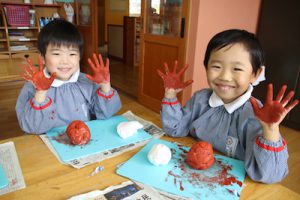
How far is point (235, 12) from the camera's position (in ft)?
8.57

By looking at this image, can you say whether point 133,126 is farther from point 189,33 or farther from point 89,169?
point 189,33

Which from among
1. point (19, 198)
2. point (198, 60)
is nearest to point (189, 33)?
point (198, 60)

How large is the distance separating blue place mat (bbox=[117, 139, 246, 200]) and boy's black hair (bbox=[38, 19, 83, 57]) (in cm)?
61

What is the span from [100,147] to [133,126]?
5.8 inches

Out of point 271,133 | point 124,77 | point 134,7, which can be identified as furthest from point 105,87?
point 134,7

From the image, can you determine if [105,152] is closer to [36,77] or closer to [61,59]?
[36,77]

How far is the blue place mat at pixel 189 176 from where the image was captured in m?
0.66

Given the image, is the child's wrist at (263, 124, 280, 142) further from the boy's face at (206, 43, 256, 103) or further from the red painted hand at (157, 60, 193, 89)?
the red painted hand at (157, 60, 193, 89)

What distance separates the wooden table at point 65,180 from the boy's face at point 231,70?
29 cm

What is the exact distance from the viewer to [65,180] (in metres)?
0.70

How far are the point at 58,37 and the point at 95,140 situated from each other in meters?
0.51

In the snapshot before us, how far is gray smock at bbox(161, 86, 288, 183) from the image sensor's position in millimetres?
699

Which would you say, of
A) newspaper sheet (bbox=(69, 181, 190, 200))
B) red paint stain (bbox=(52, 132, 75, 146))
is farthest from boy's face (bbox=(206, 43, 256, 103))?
red paint stain (bbox=(52, 132, 75, 146))

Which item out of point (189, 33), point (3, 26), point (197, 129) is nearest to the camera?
point (197, 129)
